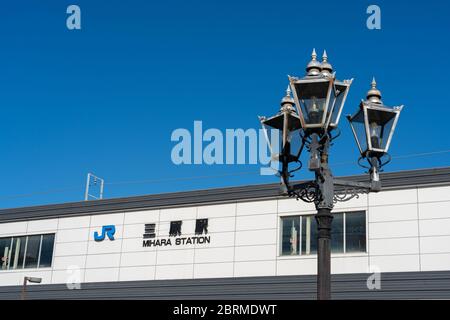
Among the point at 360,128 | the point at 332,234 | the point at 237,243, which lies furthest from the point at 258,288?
the point at 360,128

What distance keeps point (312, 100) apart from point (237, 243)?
1402cm

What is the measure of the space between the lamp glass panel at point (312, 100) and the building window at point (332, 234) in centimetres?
1252

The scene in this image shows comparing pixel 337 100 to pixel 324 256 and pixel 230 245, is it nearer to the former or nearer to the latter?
pixel 324 256

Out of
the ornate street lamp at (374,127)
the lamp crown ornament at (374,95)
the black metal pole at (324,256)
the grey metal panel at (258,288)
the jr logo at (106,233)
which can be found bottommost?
the black metal pole at (324,256)

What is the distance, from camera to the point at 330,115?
8.46 meters

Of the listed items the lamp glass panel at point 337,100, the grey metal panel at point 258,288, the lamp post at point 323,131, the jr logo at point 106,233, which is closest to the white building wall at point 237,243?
the jr logo at point 106,233

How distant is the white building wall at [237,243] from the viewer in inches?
758

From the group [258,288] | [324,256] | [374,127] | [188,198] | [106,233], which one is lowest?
[324,256]

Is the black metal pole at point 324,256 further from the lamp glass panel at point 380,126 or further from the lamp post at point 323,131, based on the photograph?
the lamp glass panel at point 380,126

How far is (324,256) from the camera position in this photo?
8.14m

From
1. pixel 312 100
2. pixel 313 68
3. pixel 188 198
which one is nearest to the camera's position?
pixel 312 100
